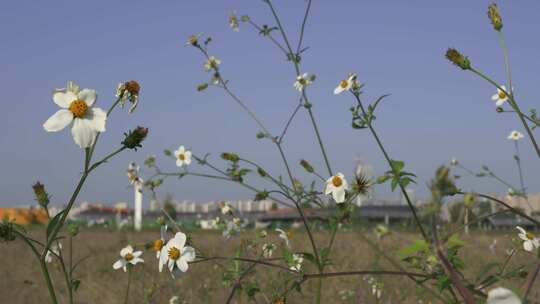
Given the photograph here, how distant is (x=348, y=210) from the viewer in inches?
80.2

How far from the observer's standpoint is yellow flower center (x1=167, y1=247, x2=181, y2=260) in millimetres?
2039

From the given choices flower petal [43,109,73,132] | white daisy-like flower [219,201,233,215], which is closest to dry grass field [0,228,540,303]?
white daisy-like flower [219,201,233,215]

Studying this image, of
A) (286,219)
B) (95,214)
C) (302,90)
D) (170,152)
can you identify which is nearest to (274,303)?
(302,90)

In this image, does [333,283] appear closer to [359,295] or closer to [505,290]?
[359,295]

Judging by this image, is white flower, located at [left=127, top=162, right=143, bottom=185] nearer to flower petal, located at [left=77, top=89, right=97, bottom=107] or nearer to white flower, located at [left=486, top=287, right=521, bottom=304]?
flower petal, located at [left=77, top=89, right=97, bottom=107]

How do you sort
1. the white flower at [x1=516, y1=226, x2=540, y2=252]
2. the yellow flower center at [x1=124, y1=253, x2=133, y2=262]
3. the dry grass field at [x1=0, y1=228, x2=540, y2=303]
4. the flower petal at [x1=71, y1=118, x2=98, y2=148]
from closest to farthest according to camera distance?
the flower petal at [x1=71, y1=118, x2=98, y2=148] < the white flower at [x1=516, y1=226, x2=540, y2=252] < the yellow flower center at [x1=124, y1=253, x2=133, y2=262] < the dry grass field at [x1=0, y1=228, x2=540, y2=303]

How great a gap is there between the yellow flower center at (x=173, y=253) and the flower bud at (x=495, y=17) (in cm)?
146

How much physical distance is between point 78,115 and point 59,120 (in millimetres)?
69

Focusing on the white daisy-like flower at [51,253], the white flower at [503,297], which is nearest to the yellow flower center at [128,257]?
the white daisy-like flower at [51,253]

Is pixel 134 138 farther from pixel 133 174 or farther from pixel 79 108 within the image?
pixel 133 174

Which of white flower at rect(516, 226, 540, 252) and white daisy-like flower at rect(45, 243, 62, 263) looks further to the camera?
white flower at rect(516, 226, 540, 252)

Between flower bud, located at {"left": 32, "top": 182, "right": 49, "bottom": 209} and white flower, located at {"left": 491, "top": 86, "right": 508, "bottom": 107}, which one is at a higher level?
white flower, located at {"left": 491, "top": 86, "right": 508, "bottom": 107}

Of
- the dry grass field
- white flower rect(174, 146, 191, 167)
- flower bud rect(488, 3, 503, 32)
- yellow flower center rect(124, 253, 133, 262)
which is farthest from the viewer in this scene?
white flower rect(174, 146, 191, 167)

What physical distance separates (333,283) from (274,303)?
2674 mm
